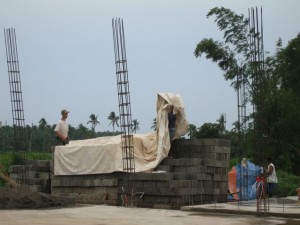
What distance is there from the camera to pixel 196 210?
12.4 metres

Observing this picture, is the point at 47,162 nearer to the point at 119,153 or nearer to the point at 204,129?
the point at 119,153

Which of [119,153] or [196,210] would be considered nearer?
[196,210]

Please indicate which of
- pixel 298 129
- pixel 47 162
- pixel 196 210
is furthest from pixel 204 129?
pixel 196 210

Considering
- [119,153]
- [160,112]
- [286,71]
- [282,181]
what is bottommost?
[282,181]

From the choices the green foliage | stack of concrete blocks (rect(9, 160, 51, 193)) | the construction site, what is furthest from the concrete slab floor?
the green foliage

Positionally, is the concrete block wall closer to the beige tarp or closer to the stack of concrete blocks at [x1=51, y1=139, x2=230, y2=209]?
the stack of concrete blocks at [x1=51, y1=139, x2=230, y2=209]

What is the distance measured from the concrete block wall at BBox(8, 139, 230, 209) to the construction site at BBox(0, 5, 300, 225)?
0.9 inches

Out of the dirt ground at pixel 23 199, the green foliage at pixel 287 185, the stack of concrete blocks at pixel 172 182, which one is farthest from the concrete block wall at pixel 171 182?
the green foliage at pixel 287 185

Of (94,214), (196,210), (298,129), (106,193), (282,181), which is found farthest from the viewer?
(298,129)

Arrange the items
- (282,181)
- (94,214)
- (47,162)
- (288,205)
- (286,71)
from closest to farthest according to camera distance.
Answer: (94,214) < (288,205) < (47,162) < (282,181) < (286,71)

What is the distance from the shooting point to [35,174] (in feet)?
52.5

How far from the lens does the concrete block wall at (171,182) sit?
13521 millimetres

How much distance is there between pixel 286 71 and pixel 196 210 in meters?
16.8

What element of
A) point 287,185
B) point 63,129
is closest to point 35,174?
point 63,129
